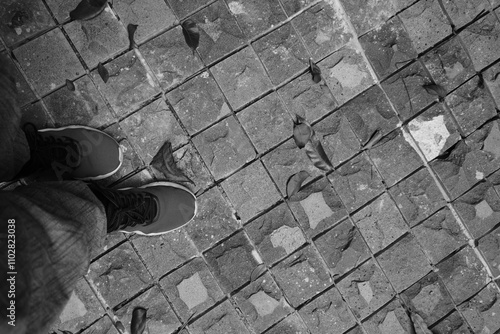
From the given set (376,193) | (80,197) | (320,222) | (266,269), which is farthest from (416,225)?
(80,197)

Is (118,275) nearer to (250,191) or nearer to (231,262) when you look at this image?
(231,262)

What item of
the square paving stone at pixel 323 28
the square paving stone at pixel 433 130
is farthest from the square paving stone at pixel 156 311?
the square paving stone at pixel 433 130

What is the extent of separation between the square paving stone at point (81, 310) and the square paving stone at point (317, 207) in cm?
114

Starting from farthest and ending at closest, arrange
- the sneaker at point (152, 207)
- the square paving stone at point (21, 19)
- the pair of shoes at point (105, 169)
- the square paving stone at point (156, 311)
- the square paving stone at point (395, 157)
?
the square paving stone at point (395, 157), the square paving stone at point (156, 311), the square paving stone at point (21, 19), the pair of shoes at point (105, 169), the sneaker at point (152, 207)

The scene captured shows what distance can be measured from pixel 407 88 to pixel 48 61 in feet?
6.17

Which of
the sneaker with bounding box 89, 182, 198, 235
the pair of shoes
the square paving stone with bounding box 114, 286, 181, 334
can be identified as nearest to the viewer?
the sneaker with bounding box 89, 182, 198, 235

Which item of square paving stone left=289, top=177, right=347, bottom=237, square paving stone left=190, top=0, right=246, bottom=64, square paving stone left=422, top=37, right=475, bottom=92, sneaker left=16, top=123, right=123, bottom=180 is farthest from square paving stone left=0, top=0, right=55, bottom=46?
square paving stone left=422, top=37, right=475, bottom=92

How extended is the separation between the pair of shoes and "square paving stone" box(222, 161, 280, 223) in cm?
21

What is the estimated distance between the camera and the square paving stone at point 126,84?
2.28m

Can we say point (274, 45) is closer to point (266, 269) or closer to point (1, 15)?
point (266, 269)

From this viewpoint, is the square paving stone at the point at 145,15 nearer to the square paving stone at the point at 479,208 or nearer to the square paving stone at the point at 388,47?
the square paving stone at the point at 388,47

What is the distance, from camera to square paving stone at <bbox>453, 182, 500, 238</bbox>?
2.49 m

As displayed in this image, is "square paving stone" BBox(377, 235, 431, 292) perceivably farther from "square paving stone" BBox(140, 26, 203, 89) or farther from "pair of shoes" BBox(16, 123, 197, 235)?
"square paving stone" BBox(140, 26, 203, 89)

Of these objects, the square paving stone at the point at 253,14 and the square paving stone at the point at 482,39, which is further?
the square paving stone at the point at 482,39
